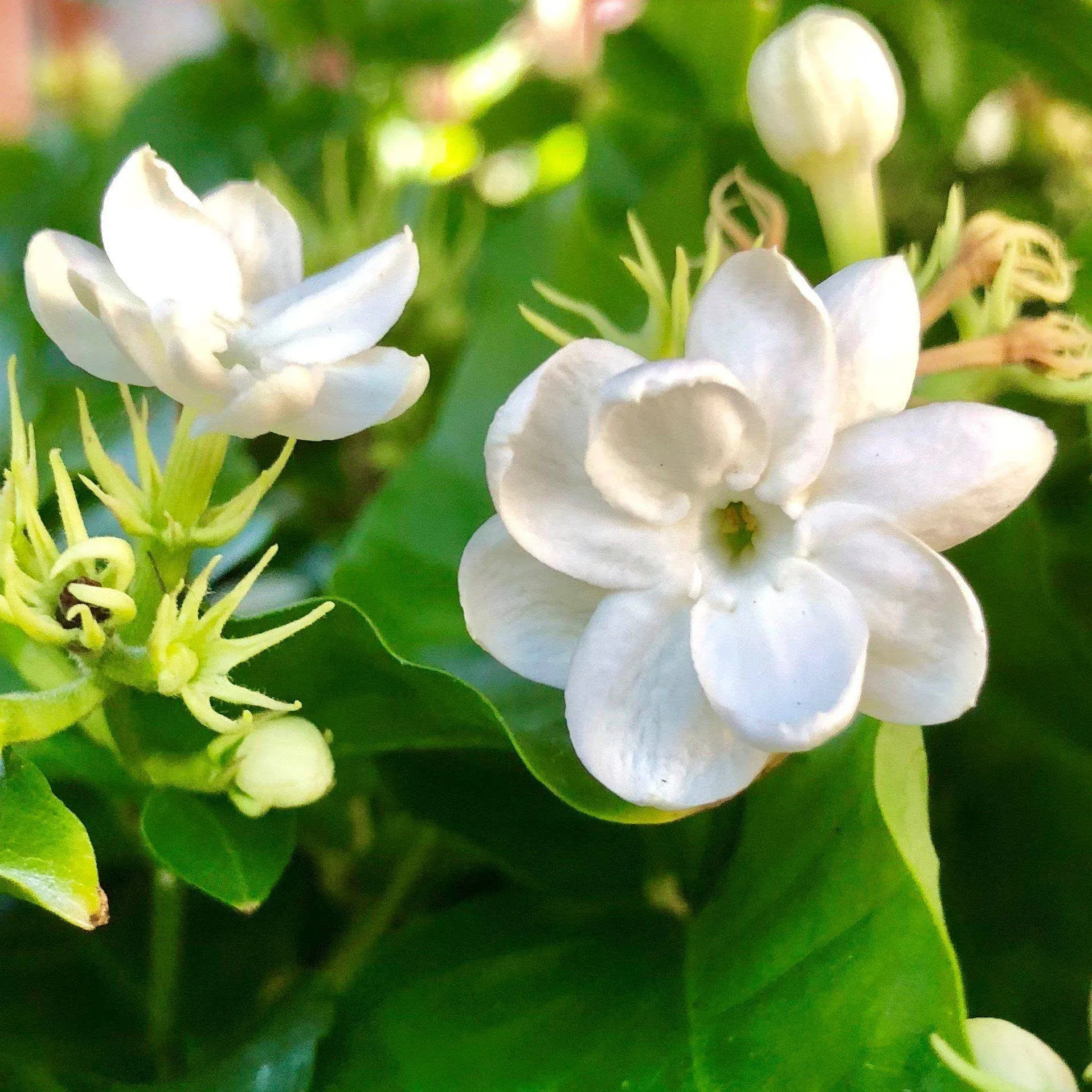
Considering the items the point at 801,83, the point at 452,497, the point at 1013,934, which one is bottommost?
the point at 1013,934

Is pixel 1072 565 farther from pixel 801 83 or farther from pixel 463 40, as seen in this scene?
pixel 463 40

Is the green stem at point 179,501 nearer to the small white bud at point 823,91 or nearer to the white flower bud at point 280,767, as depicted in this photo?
the white flower bud at point 280,767

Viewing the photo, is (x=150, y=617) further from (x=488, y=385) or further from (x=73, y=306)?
(x=488, y=385)

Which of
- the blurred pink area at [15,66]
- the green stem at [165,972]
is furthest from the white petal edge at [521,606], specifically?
the blurred pink area at [15,66]

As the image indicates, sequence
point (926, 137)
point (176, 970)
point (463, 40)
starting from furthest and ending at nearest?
point (463, 40) → point (926, 137) → point (176, 970)

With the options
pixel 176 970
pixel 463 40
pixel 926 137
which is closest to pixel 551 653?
pixel 176 970

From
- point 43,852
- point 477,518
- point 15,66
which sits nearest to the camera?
point 43,852

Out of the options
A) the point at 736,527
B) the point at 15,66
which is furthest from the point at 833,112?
the point at 15,66

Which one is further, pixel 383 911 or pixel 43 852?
pixel 383 911

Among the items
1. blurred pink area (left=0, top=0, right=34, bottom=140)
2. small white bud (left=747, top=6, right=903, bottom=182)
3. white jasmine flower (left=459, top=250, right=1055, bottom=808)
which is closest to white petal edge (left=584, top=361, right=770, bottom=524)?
white jasmine flower (left=459, top=250, right=1055, bottom=808)
